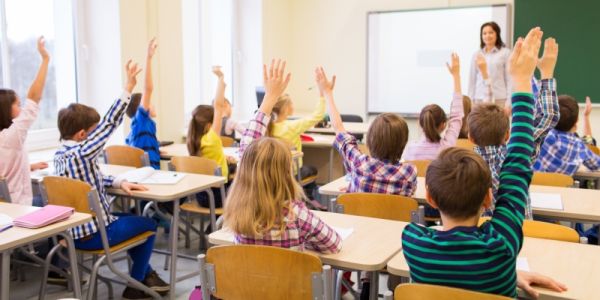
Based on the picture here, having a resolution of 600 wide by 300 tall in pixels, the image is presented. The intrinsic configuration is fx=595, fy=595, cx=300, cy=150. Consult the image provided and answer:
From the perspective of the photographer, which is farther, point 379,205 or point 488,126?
point 488,126

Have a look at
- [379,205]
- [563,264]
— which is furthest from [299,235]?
[563,264]

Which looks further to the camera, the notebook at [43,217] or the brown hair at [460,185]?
the notebook at [43,217]

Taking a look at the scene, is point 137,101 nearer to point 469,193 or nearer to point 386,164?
point 386,164

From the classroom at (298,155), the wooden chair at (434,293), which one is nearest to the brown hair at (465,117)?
the classroom at (298,155)

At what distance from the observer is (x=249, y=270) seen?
74.9 inches

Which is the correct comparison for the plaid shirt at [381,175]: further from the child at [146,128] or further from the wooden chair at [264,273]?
the child at [146,128]

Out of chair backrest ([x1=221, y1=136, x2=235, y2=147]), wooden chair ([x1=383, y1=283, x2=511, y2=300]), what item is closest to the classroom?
wooden chair ([x1=383, y1=283, x2=511, y2=300])

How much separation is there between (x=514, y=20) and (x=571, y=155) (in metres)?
3.37

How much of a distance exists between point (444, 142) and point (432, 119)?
19cm

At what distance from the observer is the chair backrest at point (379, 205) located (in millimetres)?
2709

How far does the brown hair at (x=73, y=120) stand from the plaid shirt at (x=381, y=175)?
146 centimetres

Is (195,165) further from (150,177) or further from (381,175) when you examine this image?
(381,175)

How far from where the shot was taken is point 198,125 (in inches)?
168

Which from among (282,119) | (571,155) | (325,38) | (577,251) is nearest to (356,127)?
(282,119)
